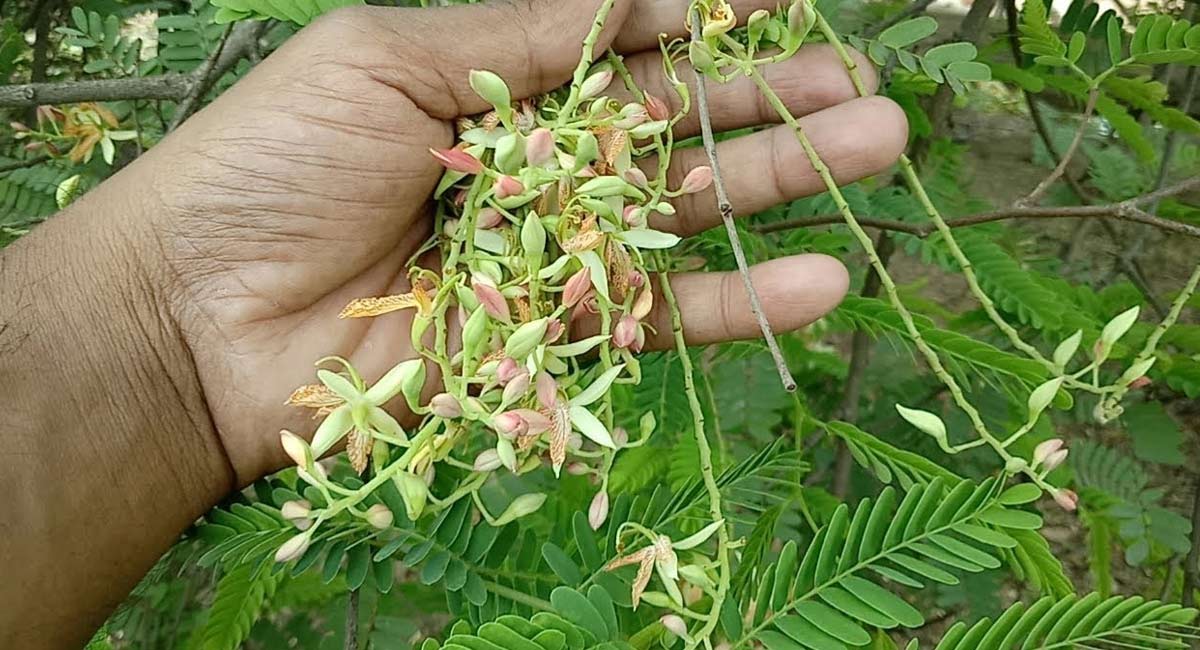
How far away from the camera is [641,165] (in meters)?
0.98

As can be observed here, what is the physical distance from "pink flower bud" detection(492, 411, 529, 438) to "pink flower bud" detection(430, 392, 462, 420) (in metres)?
0.03

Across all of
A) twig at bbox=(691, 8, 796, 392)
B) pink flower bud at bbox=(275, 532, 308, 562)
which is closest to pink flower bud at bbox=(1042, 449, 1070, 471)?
twig at bbox=(691, 8, 796, 392)

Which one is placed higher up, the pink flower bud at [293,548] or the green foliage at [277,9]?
the green foliage at [277,9]

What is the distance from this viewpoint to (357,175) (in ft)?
3.01

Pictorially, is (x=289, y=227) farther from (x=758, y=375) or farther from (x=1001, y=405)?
(x=1001, y=405)

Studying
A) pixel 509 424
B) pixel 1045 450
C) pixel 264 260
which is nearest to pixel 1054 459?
pixel 1045 450

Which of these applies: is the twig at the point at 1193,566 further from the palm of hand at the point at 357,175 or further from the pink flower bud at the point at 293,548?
the pink flower bud at the point at 293,548

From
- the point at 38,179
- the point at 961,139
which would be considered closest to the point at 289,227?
the point at 38,179

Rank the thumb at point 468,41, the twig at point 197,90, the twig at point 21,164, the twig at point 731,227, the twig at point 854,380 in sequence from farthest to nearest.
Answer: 1. the twig at point 854,380
2. the twig at point 21,164
3. the twig at point 197,90
4. the thumb at point 468,41
5. the twig at point 731,227

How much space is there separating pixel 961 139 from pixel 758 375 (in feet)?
3.77

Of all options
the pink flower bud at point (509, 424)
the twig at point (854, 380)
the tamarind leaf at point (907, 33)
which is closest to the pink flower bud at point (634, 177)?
the pink flower bud at point (509, 424)

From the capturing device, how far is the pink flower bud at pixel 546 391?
693mm

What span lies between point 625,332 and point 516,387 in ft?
0.38

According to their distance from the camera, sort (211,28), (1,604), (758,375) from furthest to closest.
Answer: (758,375) → (211,28) → (1,604)
